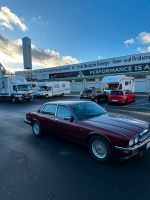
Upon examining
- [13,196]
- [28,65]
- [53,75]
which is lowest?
[13,196]

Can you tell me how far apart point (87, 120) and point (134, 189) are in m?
2.21

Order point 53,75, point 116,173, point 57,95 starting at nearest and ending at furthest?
point 116,173
point 57,95
point 53,75

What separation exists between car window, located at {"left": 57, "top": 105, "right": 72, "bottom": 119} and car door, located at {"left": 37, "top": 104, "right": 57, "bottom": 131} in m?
0.28

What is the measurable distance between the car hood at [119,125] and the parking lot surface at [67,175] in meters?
0.83

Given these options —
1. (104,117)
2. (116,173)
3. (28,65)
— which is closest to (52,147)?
(104,117)

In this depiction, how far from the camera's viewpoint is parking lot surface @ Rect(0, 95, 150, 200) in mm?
3264

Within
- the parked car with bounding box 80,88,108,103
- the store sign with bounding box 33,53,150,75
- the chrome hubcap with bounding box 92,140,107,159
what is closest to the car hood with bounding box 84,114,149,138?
the chrome hubcap with bounding box 92,140,107,159

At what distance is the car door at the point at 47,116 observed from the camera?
20.0 ft

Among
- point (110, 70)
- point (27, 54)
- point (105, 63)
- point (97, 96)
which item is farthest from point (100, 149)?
point (27, 54)

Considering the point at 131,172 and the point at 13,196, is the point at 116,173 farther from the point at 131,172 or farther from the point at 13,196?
the point at 13,196

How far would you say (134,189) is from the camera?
3.33 m

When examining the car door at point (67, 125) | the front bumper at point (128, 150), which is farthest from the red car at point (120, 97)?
the front bumper at point (128, 150)

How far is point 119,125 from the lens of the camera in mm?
4605

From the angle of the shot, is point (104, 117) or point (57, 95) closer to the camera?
point (104, 117)
